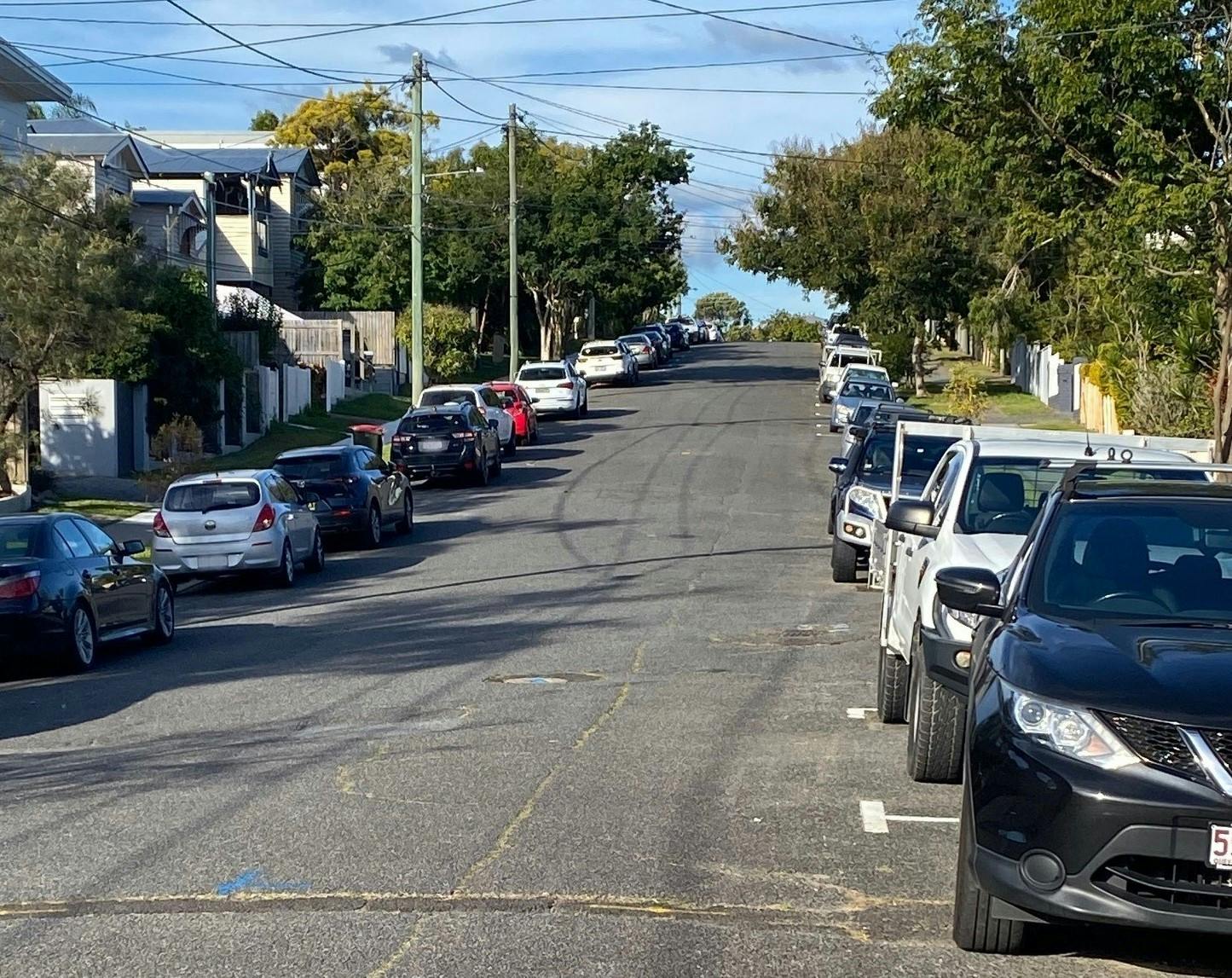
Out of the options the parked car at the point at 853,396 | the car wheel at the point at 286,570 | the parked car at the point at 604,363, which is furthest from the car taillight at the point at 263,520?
the parked car at the point at 604,363

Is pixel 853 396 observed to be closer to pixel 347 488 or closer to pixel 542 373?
pixel 542 373

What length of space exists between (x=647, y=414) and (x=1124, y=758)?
44.7m

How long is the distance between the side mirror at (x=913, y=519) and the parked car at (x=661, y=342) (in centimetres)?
6822

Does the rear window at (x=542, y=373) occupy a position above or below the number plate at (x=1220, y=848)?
below

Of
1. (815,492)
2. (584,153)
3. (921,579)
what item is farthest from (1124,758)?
(584,153)

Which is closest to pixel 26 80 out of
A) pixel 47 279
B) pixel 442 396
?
pixel 442 396

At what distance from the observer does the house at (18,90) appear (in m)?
37.0

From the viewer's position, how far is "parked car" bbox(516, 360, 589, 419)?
47562mm

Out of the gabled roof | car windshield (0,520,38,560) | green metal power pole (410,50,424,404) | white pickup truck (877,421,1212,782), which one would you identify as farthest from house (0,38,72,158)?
white pickup truck (877,421,1212,782)

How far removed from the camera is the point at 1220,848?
5.45m

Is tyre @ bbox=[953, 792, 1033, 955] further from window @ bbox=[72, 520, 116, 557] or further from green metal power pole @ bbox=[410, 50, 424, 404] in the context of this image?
green metal power pole @ bbox=[410, 50, 424, 404]

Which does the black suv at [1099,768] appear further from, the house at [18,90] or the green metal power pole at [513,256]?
the green metal power pole at [513,256]

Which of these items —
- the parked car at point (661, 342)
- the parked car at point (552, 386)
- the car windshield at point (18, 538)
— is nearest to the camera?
the car windshield at point (18, 538)

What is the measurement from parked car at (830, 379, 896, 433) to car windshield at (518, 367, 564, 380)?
26.1 feet
